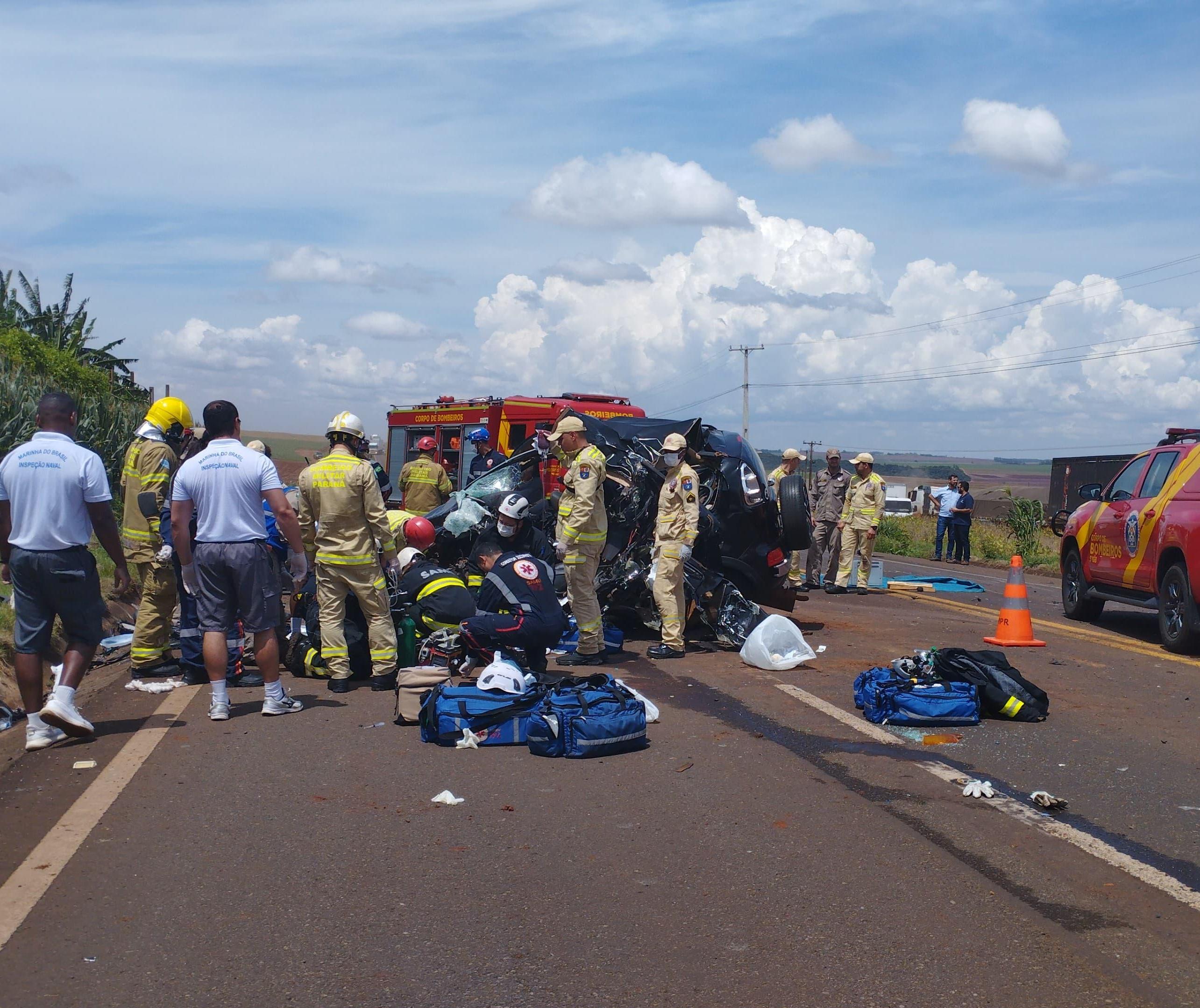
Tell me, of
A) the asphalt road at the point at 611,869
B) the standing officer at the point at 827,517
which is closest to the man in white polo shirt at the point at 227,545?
the asphalt road at the point at 611,869

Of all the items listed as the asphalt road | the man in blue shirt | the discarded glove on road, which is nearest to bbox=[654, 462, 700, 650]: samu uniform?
the asphalt road

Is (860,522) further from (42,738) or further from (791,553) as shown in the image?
(42,738)

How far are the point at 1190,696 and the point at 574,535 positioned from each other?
15.6 feet

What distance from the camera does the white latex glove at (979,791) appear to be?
5.64m

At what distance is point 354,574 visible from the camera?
793 cm

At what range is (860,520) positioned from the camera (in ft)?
49.4

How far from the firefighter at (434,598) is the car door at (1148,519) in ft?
21.9

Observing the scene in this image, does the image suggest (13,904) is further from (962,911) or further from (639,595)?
(639,595)

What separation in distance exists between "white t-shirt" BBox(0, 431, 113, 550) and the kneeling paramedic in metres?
2.51

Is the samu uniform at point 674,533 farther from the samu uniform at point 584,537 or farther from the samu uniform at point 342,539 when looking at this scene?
the samu uniform at point 342,539

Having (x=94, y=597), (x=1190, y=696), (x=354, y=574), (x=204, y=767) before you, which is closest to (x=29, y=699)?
(x=94, y=597)

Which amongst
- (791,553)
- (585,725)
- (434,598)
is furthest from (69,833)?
(791,553)

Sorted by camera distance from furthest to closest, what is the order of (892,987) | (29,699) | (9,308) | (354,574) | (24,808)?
(9,308), (354,574), (29,699), (24,808), (892,987)

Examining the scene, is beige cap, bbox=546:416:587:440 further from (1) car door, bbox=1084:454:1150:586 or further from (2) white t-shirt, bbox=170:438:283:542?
(1) car door, bbox=1084:454:1150:586
